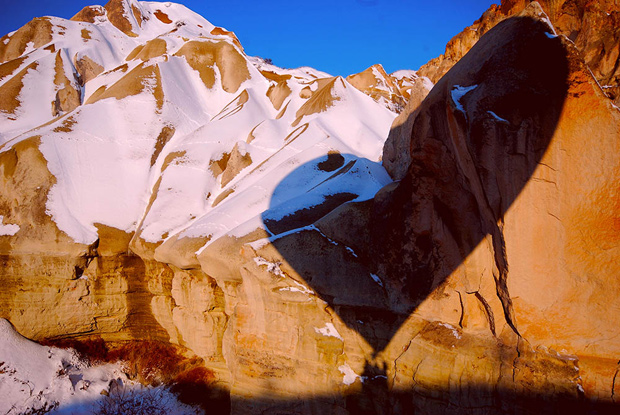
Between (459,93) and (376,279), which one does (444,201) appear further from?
(376,279)

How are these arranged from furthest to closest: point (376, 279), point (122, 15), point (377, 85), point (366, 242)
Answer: point (122, 15)
point (377, 85)
point (366, 242)
point (376, 279)

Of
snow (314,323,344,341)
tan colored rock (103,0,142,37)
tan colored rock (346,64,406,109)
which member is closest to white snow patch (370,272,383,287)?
snow (314,323,344,341)

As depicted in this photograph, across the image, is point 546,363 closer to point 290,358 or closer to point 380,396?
point 380,396

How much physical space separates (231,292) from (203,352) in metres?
2.65

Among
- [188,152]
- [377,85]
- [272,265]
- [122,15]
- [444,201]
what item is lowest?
[272,265]

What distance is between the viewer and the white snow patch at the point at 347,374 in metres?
6.62

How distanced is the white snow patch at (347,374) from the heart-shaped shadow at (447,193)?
726 millimetres

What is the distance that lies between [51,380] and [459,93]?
1171 cm

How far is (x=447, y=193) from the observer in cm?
565

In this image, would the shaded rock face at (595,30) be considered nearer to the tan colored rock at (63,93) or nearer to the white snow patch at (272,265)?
the white snow patch at (272,265)

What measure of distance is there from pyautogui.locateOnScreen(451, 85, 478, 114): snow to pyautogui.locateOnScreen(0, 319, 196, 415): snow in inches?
373

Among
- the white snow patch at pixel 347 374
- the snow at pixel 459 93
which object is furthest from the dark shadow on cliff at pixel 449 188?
the white snow patch at pixel 347 374

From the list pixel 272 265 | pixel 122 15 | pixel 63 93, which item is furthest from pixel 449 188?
pixel 122 15

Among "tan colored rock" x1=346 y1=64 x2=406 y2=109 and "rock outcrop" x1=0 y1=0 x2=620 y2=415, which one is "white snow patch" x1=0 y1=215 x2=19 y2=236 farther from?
"tan colored rock" x1=346 y1=64 x2=406 y2=109
